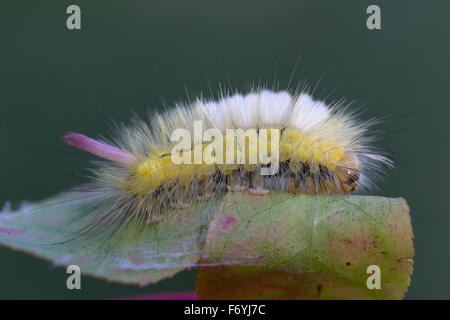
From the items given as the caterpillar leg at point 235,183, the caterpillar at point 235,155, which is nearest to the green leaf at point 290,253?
the caterpillar leg at point 235,183

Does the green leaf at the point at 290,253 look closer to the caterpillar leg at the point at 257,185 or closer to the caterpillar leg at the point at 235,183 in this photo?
the caterpillar leg at the point at 257,185

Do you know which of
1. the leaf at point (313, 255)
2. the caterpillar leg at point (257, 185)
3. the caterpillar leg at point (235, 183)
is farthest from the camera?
the caterpillar leg at point (235, 183)

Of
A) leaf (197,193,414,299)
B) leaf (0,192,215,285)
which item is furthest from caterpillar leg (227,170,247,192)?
leaf (197,193,414,299)

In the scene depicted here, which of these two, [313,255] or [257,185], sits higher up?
[257,185]

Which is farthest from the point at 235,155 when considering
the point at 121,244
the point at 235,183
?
the point at 121,244

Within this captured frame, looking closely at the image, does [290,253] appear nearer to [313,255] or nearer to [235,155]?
[313,255]

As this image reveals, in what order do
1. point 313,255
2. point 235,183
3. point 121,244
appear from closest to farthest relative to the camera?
point 313,255
point 121,244
point 235,183

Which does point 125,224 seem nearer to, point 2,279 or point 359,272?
point 359,272
